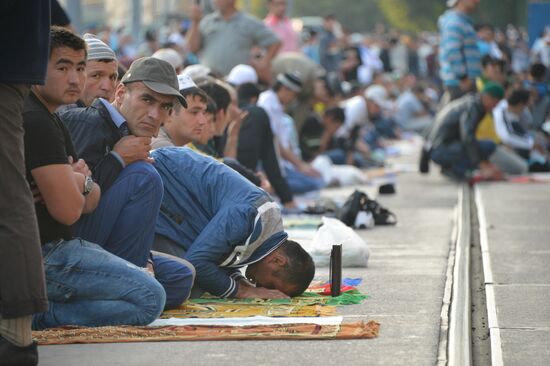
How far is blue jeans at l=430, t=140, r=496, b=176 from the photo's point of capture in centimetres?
1716

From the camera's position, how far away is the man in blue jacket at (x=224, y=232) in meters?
6.89

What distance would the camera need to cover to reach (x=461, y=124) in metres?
17.1

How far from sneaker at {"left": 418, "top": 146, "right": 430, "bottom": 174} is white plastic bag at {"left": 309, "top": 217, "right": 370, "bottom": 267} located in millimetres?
8934

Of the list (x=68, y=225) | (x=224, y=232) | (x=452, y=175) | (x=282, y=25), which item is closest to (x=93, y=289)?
(x=68, y=225)

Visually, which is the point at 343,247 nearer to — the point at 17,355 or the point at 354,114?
the point at 17,355

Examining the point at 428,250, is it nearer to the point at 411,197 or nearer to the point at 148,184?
the point at 148,184

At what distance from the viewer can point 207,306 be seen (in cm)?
698

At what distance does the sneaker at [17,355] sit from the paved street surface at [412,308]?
0.83 ft

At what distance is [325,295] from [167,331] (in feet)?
4.72

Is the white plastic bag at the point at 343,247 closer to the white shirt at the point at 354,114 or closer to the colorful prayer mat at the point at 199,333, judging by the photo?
the colorful prayer mat at the point at 199,333

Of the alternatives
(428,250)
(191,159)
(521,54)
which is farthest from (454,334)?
(521,54)

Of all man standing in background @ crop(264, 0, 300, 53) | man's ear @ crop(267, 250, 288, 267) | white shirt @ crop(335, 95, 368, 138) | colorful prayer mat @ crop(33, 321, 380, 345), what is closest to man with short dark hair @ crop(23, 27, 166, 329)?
colorful prayer mat @ crop(33, 321, 380, 345)

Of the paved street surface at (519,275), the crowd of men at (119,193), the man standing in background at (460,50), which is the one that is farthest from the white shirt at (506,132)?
the crowd of men at (119,193)

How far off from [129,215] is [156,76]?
708 millimetres
